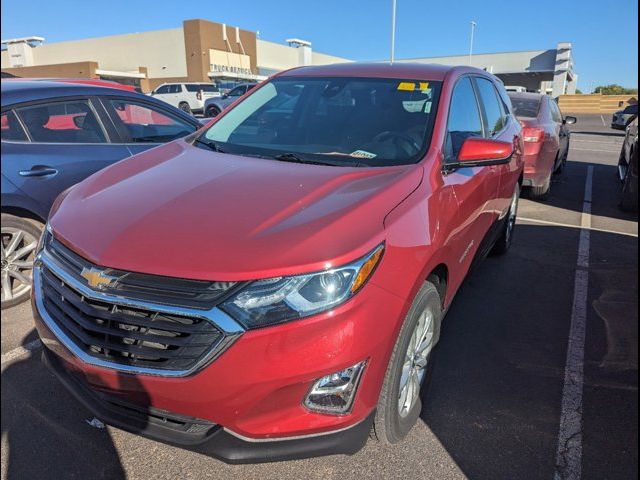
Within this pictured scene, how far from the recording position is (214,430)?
6.07 feet

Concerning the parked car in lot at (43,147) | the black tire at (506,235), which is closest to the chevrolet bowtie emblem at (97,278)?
the parked car in lot at (43,147)

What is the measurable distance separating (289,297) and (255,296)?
0.12 metres

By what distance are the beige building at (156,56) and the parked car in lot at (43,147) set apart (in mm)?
44155

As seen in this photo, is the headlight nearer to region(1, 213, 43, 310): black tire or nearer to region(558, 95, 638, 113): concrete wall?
region(1, 213, 43, 310): black tire

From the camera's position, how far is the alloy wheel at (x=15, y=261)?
3.60m

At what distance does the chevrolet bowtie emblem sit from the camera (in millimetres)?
1867

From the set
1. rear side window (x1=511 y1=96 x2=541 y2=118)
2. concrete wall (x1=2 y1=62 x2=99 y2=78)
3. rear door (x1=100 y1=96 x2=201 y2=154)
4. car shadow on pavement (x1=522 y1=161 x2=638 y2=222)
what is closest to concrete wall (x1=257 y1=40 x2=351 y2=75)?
concrete wall (x1=2 y1=62 x2=99 y2=78)

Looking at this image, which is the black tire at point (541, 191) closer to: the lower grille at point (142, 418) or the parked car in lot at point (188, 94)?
the lower grille at point (142, 418)

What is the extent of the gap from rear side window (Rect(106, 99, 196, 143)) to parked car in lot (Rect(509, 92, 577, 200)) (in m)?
4.56

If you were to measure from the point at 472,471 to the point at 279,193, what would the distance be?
1.59m

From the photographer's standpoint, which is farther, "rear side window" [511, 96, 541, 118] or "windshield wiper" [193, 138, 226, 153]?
"rear side window" [511, 96, 541, 118]

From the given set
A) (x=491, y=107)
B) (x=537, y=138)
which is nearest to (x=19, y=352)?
(x=491, y=107)

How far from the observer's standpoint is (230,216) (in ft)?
6.86

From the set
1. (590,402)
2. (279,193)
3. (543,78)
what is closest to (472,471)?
(590,402)
